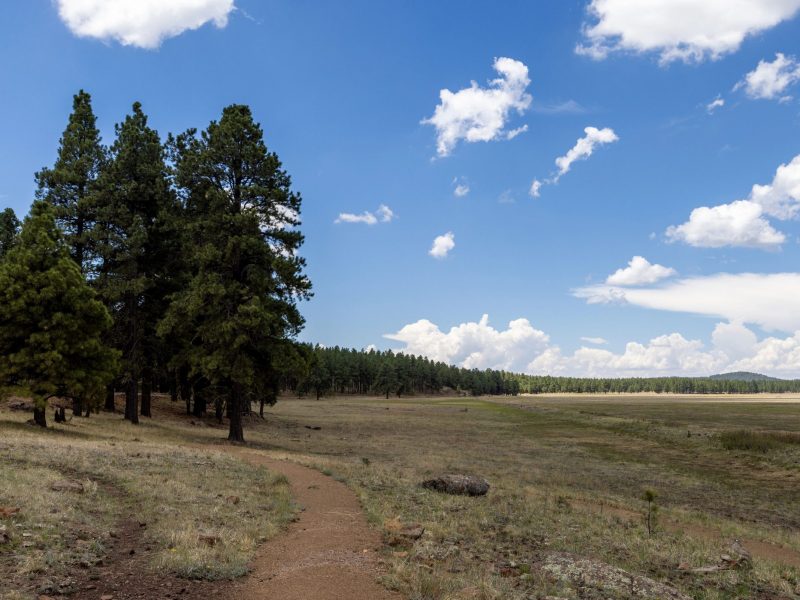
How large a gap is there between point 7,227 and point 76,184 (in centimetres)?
1433

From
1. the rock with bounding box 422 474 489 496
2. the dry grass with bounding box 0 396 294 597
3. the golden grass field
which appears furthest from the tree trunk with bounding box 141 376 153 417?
the rock with bounding box 422 474 489 496

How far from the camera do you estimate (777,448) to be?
38969mm

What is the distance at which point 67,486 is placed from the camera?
1257cm

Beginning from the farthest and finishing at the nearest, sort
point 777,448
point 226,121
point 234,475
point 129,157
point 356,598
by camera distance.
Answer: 1. point 777,448
2. point 129,157
3. point 226,121
4. point 234,475
5. point 356,598

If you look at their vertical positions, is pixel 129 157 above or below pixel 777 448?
above

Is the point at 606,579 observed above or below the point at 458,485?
above

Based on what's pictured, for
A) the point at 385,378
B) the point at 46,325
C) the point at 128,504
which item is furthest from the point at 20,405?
the point at 385,378

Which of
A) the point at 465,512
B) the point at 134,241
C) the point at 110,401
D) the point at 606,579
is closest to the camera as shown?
the point at 606,579

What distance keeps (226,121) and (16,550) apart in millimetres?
25597

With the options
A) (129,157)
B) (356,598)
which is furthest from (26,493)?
(129,157)

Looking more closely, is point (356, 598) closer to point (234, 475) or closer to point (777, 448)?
point (234, 475)

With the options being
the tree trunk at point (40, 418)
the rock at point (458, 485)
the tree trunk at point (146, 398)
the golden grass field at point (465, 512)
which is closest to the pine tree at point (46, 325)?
the tree trunk at point (40, 418)

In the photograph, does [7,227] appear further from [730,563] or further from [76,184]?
[730,563]

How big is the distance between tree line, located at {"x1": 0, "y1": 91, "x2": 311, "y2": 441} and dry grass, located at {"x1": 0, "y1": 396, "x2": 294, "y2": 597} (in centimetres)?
463
